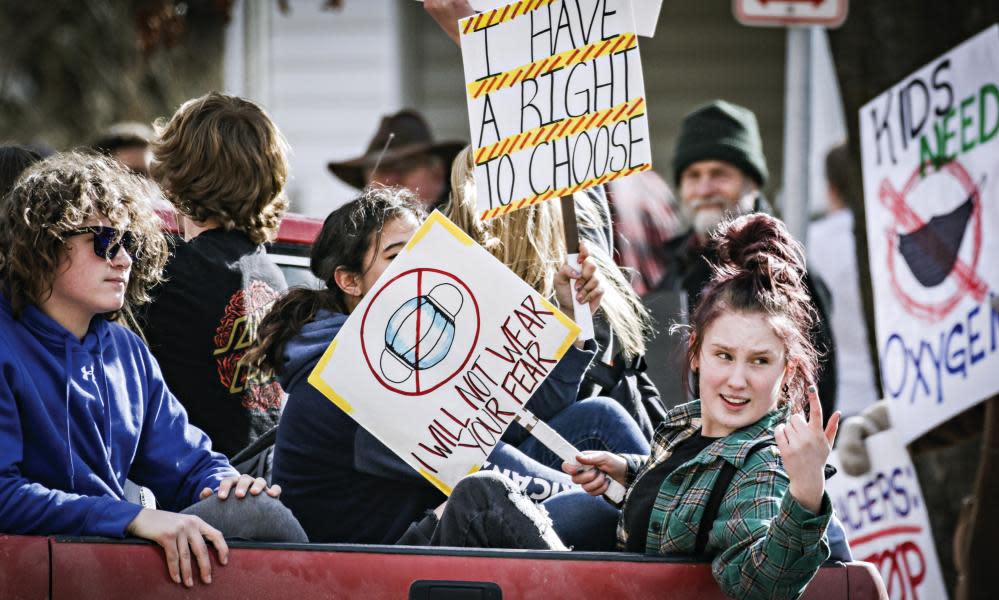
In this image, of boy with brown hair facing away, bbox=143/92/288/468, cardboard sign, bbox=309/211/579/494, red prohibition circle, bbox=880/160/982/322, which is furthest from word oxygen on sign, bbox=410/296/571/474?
red prohibition circle, bbox=880/160/982/322

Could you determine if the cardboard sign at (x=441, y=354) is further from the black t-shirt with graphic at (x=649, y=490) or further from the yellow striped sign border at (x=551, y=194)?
the black t-shirt with graphic at (x=649, y=490)

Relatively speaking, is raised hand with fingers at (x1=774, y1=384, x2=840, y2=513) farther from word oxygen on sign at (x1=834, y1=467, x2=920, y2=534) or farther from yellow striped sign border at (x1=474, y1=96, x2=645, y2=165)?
word oxygen on sign at (x1=834, y1=467, x2=920, y2=534)

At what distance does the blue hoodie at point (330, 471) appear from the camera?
11.9 feet

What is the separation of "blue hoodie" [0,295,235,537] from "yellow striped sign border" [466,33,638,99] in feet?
3.52

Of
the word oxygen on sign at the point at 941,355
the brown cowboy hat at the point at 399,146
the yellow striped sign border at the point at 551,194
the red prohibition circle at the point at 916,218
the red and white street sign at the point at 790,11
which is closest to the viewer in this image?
the yellow striped sign border at the point at 551,194

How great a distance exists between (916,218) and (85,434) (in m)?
3.26

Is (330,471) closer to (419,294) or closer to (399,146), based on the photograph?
(419,294)

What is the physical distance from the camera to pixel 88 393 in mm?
3252

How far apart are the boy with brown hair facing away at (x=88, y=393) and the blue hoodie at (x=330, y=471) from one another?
0.60ft

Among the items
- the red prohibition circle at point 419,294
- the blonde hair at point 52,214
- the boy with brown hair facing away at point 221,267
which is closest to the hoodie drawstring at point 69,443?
the blonde hair at point 52,214

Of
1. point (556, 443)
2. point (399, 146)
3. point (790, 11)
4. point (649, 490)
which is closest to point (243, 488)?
point (556, 443)

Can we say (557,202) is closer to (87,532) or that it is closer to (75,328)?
(75,328)

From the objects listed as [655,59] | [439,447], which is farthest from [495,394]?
[655,59]

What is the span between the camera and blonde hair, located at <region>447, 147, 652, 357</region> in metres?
4.17
